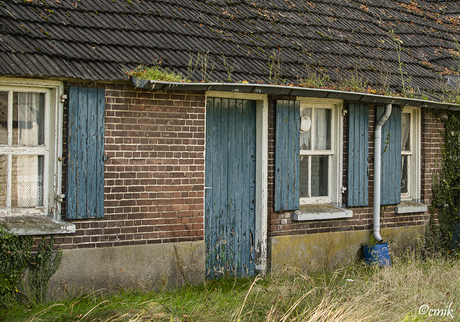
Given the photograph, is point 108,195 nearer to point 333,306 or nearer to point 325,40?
point 333,306

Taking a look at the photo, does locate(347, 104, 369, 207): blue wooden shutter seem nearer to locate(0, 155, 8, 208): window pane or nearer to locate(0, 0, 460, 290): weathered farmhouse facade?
locate(0, 0, 460, 290): weathered farmhouse facade

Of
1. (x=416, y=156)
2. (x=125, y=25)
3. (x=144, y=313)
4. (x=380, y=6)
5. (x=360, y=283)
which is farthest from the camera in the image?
(x=380, y=6)

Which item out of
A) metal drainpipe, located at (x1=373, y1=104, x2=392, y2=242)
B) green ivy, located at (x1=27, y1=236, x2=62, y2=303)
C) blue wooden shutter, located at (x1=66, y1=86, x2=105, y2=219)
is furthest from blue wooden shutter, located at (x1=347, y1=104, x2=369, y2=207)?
green ivy, located at (x1=27, y1=236, x2=62, y2=303)

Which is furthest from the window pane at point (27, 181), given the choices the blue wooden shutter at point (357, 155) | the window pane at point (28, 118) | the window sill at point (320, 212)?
the blue wooden shutter at point (357, 155)

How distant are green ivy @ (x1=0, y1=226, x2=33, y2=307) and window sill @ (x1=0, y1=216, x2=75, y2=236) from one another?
0.28 feet

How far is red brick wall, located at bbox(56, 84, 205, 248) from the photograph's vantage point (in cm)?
632

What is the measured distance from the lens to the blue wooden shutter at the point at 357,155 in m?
8.21

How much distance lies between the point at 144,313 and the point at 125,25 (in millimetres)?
4043

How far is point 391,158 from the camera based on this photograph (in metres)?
8.67

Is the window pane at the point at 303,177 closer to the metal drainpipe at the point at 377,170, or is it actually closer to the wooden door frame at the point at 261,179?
the wooden door frame at the point at 261,179

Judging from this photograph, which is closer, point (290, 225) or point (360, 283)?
point (360, 283)

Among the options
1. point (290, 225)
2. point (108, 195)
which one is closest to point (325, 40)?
point (290, 225)

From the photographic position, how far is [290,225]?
25.1 feet

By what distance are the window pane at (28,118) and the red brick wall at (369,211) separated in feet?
10.7
